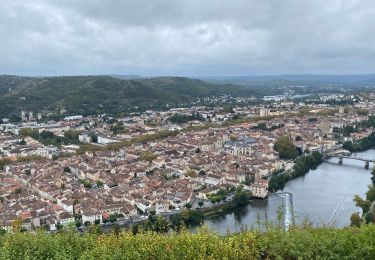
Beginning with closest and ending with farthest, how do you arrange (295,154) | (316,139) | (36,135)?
1. (295,154)
2. (316,139)
3. (36,135)

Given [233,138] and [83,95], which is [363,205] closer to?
[233,138]

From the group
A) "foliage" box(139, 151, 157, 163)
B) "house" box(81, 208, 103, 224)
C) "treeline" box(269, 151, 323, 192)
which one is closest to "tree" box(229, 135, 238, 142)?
"treeline" box(269, 151, 323, 192)

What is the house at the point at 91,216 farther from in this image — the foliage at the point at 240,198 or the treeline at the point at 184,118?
the treeline at the point at 184,118

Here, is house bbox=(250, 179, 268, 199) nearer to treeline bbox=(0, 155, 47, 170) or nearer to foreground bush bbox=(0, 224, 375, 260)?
foreground bush bbox=(0, 224, 375, 260)

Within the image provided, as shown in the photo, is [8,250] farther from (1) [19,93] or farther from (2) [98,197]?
(1) [19,93]

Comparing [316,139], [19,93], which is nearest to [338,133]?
[316,139]

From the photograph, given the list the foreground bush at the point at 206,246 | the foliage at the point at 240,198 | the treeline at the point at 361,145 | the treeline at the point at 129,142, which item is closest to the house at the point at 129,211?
the foliage at the point at 240,198
